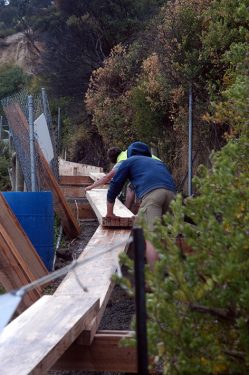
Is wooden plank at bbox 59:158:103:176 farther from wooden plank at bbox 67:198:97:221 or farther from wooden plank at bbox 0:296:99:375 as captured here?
wooden plank at bbox 0:296:99:375

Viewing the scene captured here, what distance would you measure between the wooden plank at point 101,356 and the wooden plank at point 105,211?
2.83 m

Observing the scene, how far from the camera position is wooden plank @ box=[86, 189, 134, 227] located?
21.8 ft

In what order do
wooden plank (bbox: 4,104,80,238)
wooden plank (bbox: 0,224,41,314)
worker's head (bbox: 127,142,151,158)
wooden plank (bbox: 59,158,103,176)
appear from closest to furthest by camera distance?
wooden plank (bbox: 0,224,41,314) < worker's head (bbox: 127,142,151,158) < wooden plank (bbox: 4,104,80,238) < wooden plank (bbox: 59,158,103,176)

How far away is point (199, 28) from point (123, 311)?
6945mm

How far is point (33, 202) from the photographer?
24.1ft

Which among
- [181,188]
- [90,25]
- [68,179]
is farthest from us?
[90,25]

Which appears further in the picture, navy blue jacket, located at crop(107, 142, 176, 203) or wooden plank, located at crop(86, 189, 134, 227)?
wooden plank, located at crop(86, 189, 134, 227)

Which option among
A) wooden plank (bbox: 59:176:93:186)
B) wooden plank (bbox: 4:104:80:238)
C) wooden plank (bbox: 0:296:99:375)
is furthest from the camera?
wooden plank (bbox: 59:176:93:186)

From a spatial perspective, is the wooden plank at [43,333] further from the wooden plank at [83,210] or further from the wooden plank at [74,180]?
the wooden plank at [74,180]

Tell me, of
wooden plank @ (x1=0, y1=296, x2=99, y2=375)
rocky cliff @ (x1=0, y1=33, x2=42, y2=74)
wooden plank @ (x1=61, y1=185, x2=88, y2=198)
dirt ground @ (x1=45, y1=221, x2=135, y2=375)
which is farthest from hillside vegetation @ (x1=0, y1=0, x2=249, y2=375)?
rocky cliff @ (x1=0, y1=33, x2=42, y2=74)

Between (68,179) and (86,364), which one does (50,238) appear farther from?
(68,179)

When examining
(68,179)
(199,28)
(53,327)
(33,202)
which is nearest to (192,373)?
(53,327)

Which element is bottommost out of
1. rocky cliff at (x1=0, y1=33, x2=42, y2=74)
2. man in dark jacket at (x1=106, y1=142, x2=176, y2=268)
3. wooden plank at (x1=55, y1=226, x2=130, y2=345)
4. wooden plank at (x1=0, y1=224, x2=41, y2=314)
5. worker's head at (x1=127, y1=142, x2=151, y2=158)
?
wooden plank at (x1=0, y1=224, x2=41, y2=314)

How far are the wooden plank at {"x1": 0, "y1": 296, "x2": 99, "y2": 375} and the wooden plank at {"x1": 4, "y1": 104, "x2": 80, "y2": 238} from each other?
503 cm
